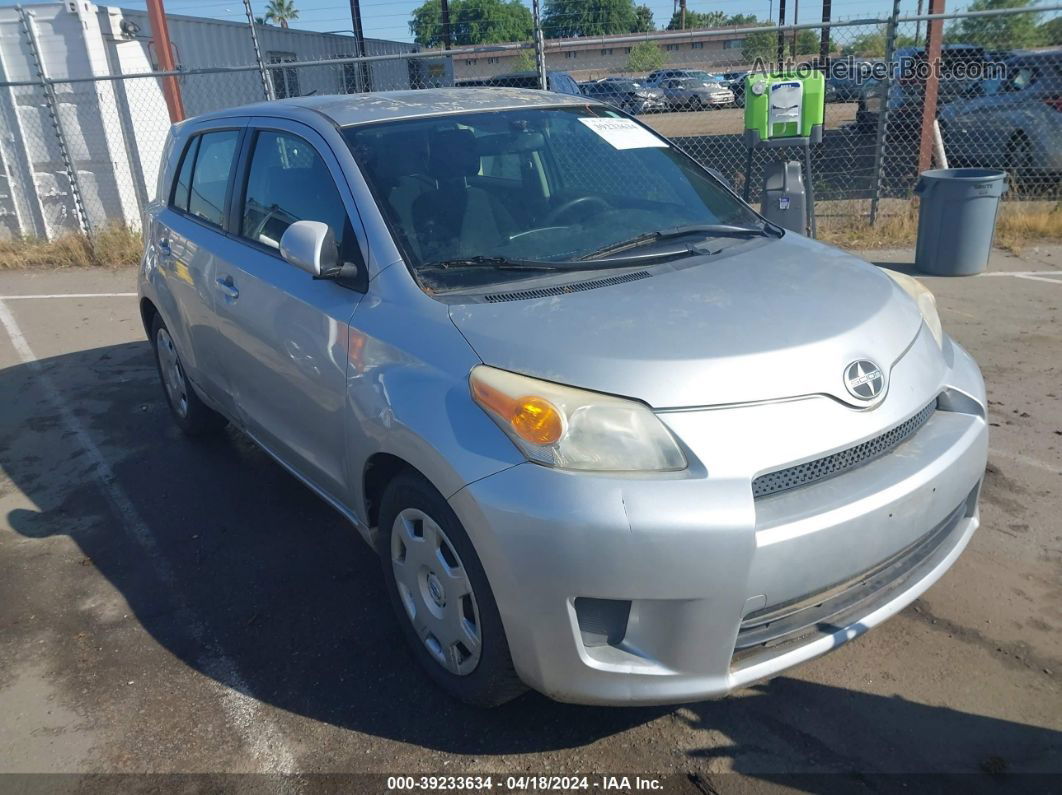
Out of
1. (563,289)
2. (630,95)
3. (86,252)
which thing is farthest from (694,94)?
(563,289)

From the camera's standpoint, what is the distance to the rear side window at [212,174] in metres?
4.28

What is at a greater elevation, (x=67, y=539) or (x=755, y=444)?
(x=755, y=444)

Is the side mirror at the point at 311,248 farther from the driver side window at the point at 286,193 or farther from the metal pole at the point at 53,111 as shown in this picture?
the metal pole at the point at 53,111

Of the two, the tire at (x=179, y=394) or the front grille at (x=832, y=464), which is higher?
the front grille at (x=832, y=464)

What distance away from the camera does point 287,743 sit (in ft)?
9.18

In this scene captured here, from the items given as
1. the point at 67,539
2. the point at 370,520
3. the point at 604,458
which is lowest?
the point at 67,539

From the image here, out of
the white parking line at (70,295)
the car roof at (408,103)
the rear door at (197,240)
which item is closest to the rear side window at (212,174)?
the rear door at (197,240)

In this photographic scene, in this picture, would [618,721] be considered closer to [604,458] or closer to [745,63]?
[604,458]

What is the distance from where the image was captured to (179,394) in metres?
5.23

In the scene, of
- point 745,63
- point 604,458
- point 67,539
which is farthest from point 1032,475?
point 745,63

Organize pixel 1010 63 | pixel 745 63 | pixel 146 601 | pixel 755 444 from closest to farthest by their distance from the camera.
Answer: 1. pixel 755 444
2. pixel 146 601
3. pixel 1010 63
4. pixel 745 63

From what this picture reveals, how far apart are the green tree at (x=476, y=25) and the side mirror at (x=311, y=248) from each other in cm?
4094

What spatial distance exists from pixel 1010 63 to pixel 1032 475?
9.72 meters

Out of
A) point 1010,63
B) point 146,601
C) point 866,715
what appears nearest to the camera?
point 866,715
